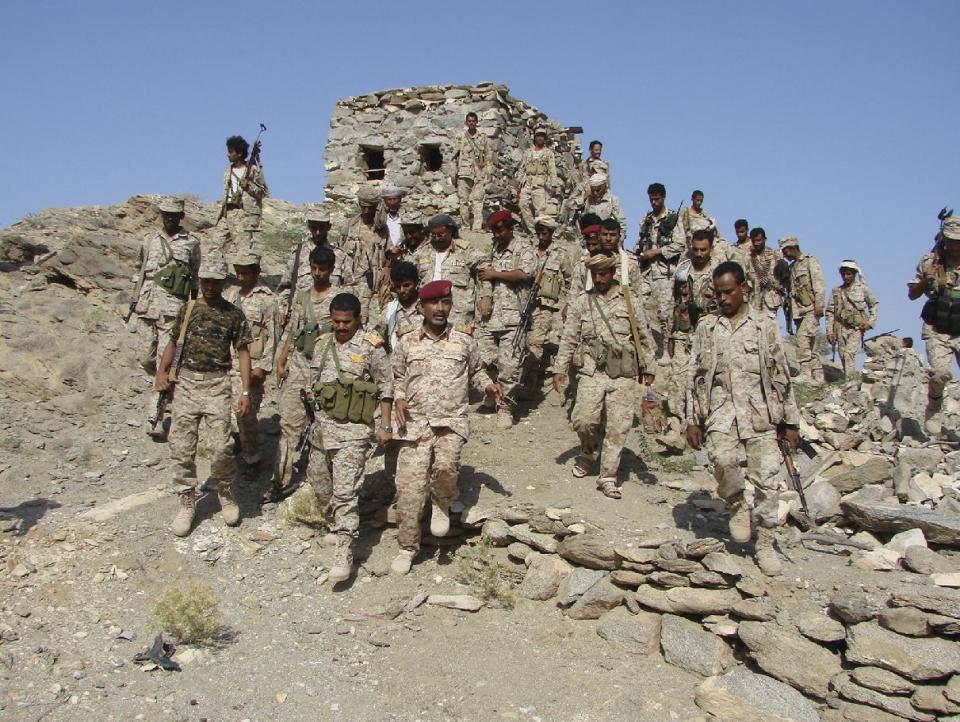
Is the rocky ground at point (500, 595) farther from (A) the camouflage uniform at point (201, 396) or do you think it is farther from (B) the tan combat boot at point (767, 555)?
(A) the camouflage uniform at point (201, 396)

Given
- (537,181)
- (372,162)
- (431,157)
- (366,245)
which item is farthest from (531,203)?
(366,245)

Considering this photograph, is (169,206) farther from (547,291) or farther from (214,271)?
(547,291)

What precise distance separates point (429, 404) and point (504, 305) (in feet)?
8.70

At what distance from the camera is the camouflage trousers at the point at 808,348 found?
Answer: 1116 centimetres

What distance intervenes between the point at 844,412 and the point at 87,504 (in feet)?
27.7

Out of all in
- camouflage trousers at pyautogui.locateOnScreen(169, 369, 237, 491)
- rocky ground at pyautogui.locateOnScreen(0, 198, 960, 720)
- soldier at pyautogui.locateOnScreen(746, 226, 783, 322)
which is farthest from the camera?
soldier at pyautogui.locateOnScreen(746, 226, 783, 322)

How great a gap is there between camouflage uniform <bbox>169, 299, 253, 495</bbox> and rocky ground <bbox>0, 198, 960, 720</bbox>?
66 cm

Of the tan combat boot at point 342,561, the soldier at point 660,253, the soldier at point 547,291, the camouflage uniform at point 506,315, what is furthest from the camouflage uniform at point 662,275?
the tan combat boot at point 342,561

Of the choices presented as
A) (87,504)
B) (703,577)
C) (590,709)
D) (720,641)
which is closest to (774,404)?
(703,577)

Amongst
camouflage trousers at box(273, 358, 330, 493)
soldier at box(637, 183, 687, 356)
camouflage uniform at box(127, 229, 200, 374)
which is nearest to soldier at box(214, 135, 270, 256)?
camouflage uniform at box(127, 229, 200, 374)

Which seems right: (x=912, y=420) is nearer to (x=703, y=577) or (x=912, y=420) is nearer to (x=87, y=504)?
(x=703, y=577)

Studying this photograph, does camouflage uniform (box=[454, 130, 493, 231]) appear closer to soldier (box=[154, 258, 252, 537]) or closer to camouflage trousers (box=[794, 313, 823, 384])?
camouflage trousers (box=[794, 313, 823, 384])

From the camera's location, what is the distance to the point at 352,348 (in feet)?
19.3

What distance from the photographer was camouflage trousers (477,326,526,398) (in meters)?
8.08
